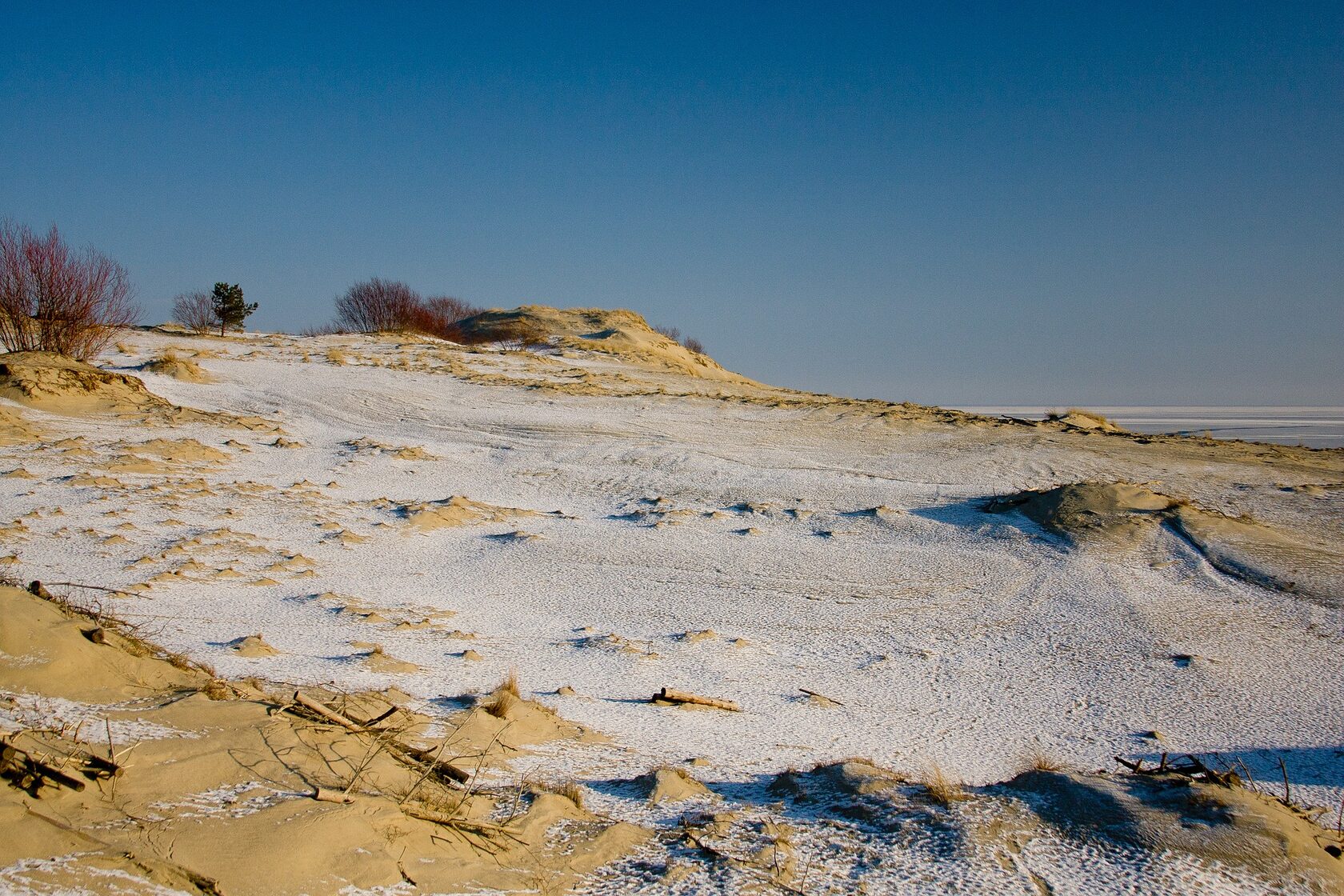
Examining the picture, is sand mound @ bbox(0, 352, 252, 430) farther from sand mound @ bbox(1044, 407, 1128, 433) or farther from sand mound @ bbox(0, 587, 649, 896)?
sand mound @ bbox(1044, 407, 1128, 433)

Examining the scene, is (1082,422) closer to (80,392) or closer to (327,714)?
(327,714)

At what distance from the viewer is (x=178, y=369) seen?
14805mm

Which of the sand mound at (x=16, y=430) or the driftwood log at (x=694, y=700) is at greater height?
the sand mound at (x=16, y=430)

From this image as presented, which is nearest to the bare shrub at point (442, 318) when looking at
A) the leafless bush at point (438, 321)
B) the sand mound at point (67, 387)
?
the leafless bush at point (438, 321)

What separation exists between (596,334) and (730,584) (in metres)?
18.6

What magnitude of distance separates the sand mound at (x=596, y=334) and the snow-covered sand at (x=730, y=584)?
883 cm

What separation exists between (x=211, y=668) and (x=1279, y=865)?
175 inches

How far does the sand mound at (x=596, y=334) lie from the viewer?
21869 millimetres

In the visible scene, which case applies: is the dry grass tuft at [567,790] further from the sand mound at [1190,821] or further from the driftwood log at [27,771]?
the sand mound at [1190,821]

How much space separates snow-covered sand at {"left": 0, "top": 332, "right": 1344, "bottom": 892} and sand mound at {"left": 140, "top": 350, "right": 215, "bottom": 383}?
2.23m

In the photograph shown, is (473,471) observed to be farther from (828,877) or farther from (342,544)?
(828,877)

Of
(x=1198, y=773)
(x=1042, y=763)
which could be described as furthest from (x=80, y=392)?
(x=1198, y=773)

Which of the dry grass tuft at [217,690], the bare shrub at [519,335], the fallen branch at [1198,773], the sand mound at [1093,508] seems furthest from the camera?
the bare shrub at [519,335]

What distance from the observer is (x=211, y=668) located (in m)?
4.25
